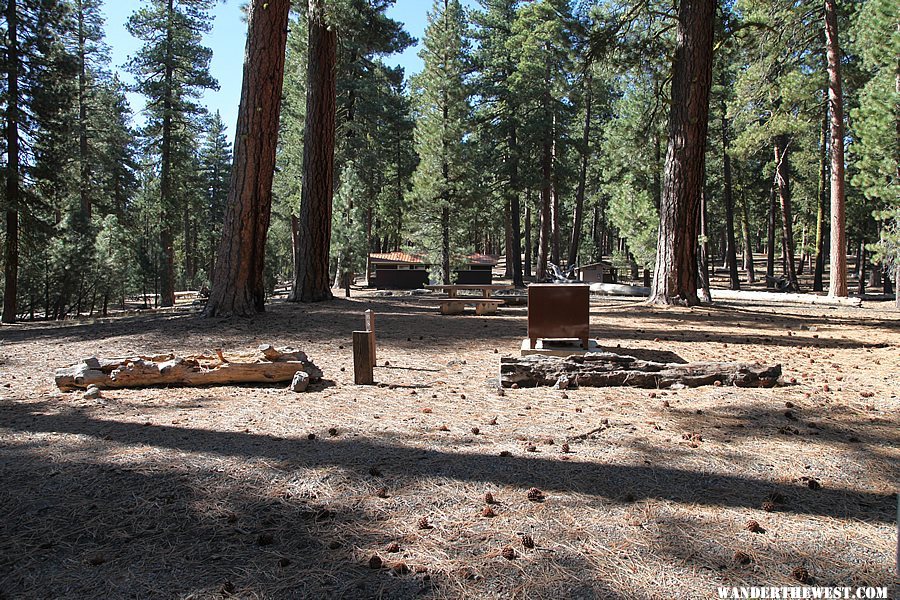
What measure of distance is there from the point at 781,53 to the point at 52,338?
2289 centimetres

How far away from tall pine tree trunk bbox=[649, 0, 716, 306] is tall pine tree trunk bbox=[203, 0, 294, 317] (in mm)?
9373

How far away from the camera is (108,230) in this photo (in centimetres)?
2552

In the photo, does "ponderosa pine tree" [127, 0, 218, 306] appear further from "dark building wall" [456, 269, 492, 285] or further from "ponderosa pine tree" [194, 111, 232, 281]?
"ponderosa pine tree" [194, 111, 232, 281]

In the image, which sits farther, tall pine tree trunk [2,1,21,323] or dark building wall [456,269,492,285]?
dark building wall [456,269,492,285]

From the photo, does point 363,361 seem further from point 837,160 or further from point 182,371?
point 837,160

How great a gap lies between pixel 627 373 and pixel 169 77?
26.8m

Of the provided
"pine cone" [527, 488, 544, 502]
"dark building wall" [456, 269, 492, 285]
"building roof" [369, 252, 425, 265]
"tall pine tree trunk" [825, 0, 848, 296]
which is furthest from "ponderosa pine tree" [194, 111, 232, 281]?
"pine cone" [527, 488, 544, 502]

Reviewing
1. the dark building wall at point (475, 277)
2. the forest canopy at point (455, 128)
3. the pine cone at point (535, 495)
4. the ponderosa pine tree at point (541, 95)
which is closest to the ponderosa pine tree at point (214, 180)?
the forest canopy at point (455, 128)

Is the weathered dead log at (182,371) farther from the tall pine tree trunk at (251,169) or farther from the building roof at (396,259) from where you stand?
the building roof at (396,259)

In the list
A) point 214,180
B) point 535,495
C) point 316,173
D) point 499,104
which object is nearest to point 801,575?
point 535,495

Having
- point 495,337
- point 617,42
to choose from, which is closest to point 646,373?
point 495,337

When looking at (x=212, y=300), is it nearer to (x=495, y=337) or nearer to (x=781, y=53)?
(x=495, y=337)

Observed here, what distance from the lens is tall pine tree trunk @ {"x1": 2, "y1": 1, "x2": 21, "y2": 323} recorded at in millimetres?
16375

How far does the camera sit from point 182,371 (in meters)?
5.93
